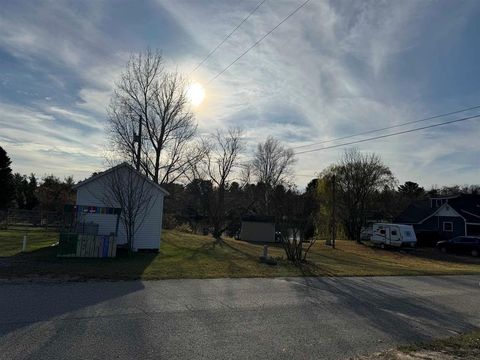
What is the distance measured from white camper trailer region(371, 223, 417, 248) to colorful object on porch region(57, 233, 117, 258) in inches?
1190

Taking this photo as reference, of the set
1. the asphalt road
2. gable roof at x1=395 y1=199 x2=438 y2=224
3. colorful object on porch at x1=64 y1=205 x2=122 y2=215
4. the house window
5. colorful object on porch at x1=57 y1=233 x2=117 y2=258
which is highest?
gable roof at x1=395 y1=199 x2=438 y2=224

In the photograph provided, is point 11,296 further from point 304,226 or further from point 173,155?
point 173,155

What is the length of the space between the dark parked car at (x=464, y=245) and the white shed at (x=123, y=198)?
2892 centimetres

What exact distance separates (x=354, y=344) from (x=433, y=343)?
1577 millimetres

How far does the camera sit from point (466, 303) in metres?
12.4

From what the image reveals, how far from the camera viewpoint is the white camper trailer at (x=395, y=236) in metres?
40.7

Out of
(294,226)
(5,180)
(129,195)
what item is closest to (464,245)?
(294,226)

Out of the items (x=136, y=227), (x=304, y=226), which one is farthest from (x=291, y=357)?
(x=136, y=227)

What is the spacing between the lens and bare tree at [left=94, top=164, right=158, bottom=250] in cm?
2041

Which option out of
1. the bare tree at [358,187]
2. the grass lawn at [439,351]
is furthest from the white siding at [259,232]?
the grass lawn at [439,351]

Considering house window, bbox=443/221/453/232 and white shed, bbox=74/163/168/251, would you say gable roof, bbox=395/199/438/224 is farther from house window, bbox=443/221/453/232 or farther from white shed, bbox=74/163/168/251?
white shed, bbox=74/163/168/251

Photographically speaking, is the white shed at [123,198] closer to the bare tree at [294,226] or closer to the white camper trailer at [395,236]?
the bare tree at [294,226]

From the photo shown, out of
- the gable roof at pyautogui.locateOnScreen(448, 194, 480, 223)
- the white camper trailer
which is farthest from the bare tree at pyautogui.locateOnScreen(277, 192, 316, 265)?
the gable roof at pyautogui.locateOnScreen(448, 194, 480, 223)

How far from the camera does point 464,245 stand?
125ft
